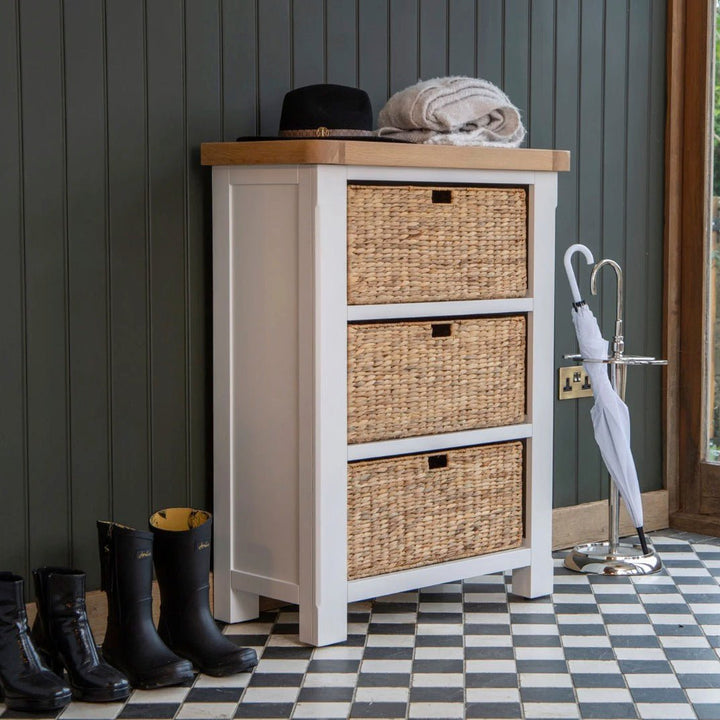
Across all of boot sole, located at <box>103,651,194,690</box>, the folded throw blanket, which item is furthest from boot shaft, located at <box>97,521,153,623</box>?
the folded throw blanket

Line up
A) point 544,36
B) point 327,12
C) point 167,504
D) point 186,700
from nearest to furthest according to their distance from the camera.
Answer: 1. point 186,700
2. point 167,504
3. point 327,12
4. point 544,36

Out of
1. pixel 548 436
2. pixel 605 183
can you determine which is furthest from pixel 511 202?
pixel 605 183

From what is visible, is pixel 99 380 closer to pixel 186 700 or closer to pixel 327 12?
pixel 186 700

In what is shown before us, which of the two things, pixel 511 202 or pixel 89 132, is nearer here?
pixel 89 132

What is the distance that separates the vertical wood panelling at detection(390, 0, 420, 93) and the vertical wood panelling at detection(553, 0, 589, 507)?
0.49m

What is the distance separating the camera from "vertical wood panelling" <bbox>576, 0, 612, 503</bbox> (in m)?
3.42

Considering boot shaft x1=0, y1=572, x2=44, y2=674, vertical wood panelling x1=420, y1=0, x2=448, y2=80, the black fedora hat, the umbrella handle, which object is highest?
vertical wood panelling x1=420, y1=0, x2=448, y2=80

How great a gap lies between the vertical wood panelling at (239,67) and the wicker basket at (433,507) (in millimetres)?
818

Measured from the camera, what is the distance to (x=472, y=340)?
2770 mm

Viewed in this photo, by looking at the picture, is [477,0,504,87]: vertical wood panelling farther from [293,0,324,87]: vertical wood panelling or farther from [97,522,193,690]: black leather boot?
[97,522,193,690]: black leather boot

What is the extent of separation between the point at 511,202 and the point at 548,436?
0.57 m

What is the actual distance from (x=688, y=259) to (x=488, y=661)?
1630 mm

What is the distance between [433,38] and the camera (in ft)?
10.2

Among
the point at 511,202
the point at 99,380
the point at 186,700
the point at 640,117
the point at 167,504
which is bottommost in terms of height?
the point at 186,700
